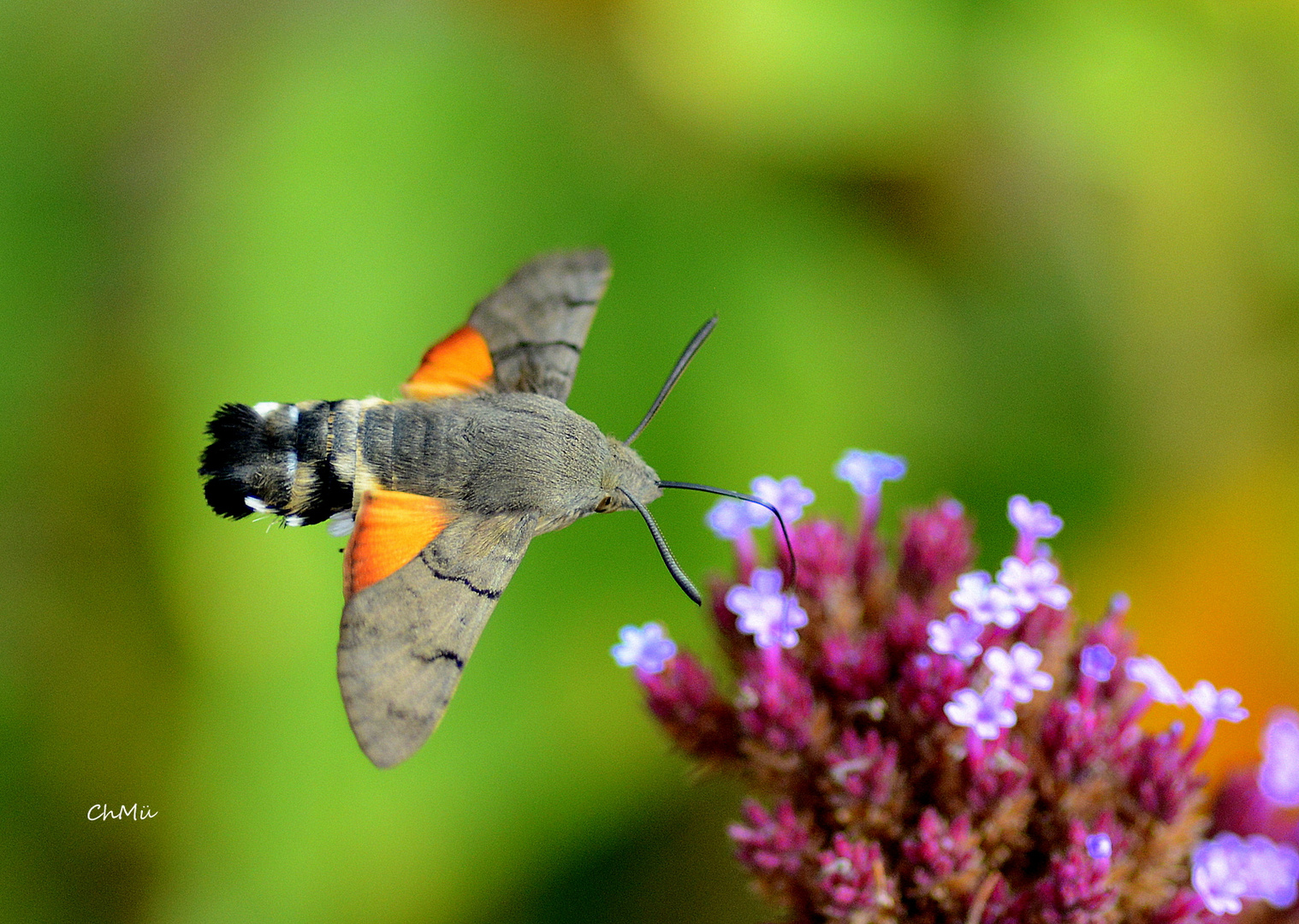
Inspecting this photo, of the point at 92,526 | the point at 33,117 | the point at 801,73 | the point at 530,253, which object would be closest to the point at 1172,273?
the point at 801,73

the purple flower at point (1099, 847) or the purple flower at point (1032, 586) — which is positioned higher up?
the purple flower at point (1032, 586)

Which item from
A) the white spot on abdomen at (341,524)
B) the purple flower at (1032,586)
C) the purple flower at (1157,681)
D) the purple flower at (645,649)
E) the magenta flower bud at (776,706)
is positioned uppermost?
A: the white spot on abdomen at (341,524)

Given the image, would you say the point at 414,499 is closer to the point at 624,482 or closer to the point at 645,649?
the point at 624,482

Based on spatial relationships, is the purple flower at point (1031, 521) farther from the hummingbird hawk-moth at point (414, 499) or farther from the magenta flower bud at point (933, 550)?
the hummingbird hawk-moth at point (414, 499)

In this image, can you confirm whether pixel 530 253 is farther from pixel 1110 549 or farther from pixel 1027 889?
pixel 1027 889

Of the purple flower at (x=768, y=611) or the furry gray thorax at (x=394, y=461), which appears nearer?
the furry gray thorax at (x=394, y=461)
